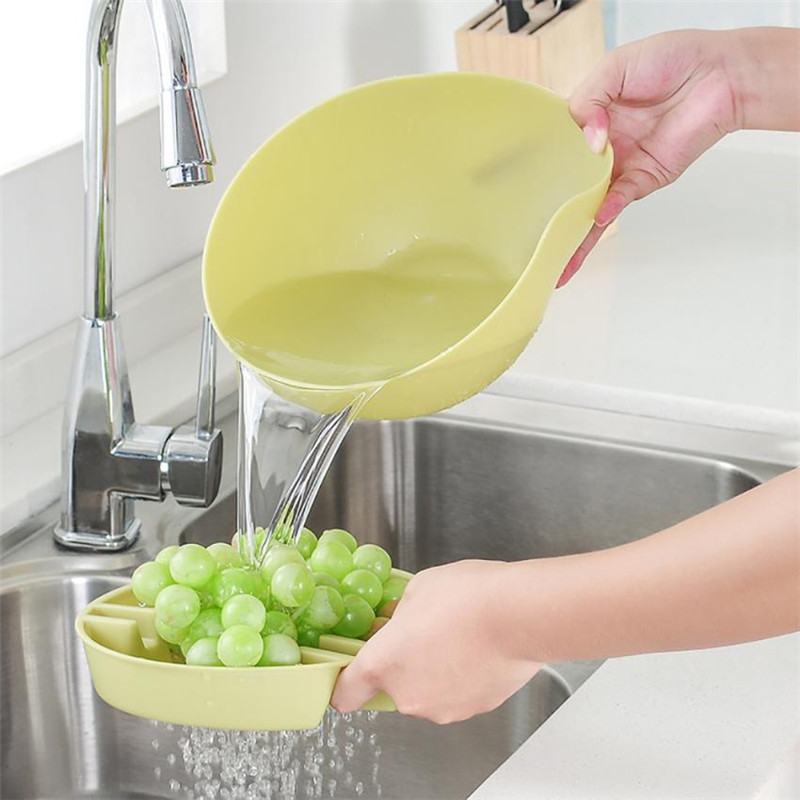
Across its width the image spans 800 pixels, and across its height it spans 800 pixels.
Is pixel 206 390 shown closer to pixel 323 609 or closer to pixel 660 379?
pixel 323 609

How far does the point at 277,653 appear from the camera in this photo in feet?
2.87

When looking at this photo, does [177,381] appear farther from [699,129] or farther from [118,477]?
[699,129]

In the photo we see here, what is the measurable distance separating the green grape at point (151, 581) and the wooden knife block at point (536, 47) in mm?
809

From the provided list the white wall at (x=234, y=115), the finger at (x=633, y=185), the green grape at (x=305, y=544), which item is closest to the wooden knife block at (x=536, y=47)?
the white wall at (x=234, y=115)

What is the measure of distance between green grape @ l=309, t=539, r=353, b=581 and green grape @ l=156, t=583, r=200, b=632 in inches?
3.9

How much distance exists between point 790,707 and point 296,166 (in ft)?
1.62

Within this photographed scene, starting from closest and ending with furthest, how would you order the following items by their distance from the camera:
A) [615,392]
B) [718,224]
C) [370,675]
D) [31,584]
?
1. [370,675]
2. [31,584]
3. [615,392]
4. [718,224]

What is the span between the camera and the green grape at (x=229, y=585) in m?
0.93

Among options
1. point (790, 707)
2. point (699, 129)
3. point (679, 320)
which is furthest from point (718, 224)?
point (790, 707)

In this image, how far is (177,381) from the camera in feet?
4.61

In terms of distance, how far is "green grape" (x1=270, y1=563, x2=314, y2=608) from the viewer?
2.98 ft

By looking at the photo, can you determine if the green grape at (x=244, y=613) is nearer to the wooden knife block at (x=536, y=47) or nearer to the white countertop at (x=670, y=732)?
the white countertop at (x=670, y=732)

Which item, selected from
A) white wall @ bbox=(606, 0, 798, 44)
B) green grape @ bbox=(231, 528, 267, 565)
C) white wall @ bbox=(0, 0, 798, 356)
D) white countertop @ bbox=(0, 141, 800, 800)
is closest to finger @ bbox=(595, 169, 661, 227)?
white countertop @ bbox=(0, 141, 800, 800)

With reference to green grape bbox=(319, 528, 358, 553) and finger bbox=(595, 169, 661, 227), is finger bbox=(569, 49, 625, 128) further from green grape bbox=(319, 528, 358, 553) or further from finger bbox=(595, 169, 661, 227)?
green grape bbox=(319, 528, 358, 553)
